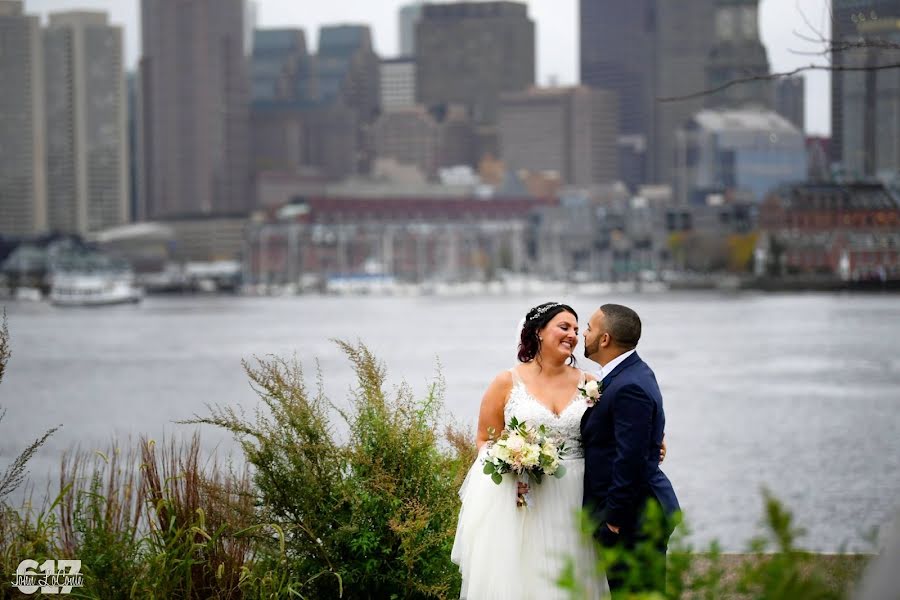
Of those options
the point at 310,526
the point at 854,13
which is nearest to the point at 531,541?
the point at 310,526

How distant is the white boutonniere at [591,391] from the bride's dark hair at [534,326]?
259 mm

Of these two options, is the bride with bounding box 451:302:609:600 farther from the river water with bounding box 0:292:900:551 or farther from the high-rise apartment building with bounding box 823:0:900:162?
the high-rise apartment building with bounding box 823:0:900:162

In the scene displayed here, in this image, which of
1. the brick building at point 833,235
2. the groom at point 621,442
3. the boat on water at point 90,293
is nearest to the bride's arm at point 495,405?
the groom at point 621,442

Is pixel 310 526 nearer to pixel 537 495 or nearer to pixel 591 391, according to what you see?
pixel 537 495

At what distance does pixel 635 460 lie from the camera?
582cm

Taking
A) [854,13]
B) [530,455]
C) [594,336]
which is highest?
[854,13]

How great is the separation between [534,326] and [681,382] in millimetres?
40077

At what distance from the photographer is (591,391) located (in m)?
5.95

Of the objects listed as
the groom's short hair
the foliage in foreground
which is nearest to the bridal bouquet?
the groom's short hair

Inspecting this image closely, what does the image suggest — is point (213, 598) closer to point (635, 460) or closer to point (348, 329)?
point (635, 460)

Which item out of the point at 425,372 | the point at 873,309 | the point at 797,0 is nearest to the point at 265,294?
the point at 873,309

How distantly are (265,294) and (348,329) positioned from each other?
92812 mm

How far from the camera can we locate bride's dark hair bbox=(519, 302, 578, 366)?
240 inches

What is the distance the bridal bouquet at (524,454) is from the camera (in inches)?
232
